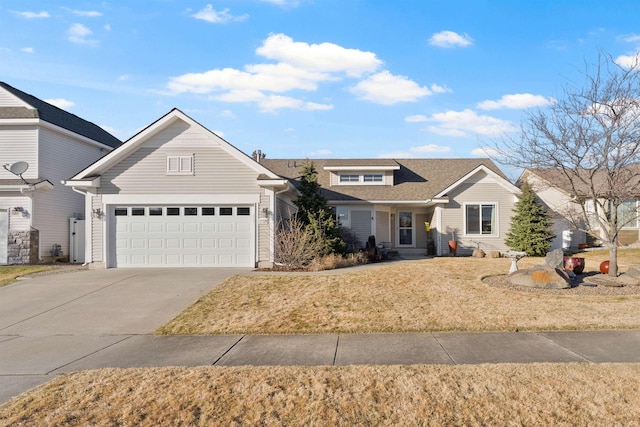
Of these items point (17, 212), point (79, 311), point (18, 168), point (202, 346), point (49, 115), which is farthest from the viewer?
point (49, 115)

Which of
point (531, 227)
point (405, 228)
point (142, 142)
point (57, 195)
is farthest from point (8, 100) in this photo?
point (531, 227)

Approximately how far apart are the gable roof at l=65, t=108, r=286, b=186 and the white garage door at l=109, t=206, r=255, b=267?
4.91 feet

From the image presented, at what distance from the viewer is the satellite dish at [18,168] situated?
17.7 m

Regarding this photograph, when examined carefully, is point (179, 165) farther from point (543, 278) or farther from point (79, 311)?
point (543, 278)

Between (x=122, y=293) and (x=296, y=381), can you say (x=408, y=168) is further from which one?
(x=296, y=381)

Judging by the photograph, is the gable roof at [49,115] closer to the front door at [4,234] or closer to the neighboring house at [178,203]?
the front door at [4,234]

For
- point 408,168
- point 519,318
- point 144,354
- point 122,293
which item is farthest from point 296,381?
point 408,168

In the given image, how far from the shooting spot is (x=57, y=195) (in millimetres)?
19641

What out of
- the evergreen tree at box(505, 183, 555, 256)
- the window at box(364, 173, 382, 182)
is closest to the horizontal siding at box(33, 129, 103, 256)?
the window at box(364, 173, 382, 182)

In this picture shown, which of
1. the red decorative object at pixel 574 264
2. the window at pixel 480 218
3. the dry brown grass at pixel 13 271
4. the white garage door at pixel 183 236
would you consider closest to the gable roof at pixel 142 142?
the white garage door at pixel 183 236

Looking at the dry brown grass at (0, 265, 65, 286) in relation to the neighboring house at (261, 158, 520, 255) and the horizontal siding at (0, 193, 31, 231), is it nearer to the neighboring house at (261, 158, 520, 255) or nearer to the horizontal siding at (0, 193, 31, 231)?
the horizontal siding at (0, 193, 31, 231)

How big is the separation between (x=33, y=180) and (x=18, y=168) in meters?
0.81

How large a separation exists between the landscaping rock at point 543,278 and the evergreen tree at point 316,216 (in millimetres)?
6839

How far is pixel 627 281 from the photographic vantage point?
12203 mm
